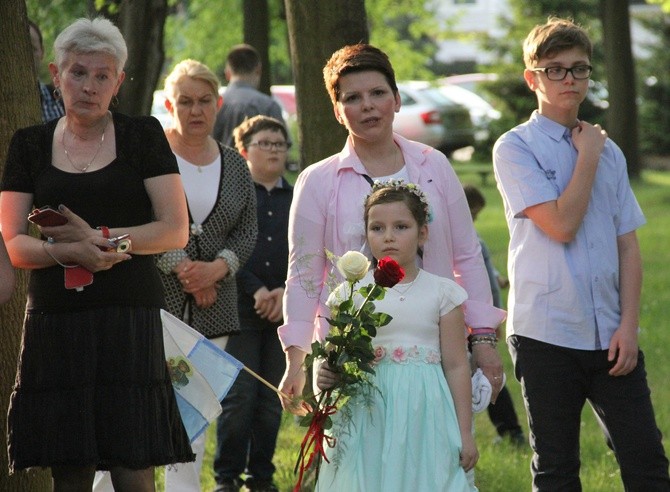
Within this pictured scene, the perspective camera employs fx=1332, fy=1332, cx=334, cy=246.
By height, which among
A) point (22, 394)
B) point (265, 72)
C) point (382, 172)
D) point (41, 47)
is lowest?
point (22, 394)

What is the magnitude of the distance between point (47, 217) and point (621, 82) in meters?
23.3

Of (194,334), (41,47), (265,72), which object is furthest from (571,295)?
(265,72)

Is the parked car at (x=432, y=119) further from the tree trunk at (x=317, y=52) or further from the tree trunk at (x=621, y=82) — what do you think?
the tree trunk at (x=317, y=52)

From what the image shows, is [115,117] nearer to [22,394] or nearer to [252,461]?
[22,394]

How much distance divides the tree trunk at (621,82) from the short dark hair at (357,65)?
21938mm

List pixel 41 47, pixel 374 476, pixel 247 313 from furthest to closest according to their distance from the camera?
pixel 41 47
pixel 247 313
pixel 374 476

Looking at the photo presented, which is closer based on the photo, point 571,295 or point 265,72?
point 571,295

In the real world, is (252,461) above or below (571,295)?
below

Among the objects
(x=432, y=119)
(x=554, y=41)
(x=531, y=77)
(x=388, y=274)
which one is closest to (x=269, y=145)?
(x=531, y=77)

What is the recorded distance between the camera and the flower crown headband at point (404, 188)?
16.8ft

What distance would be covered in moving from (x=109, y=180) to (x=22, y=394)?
89cm

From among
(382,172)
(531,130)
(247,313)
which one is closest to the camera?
(382,172)

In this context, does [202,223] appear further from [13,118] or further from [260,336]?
[260,336]

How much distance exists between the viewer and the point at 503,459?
815 cm
